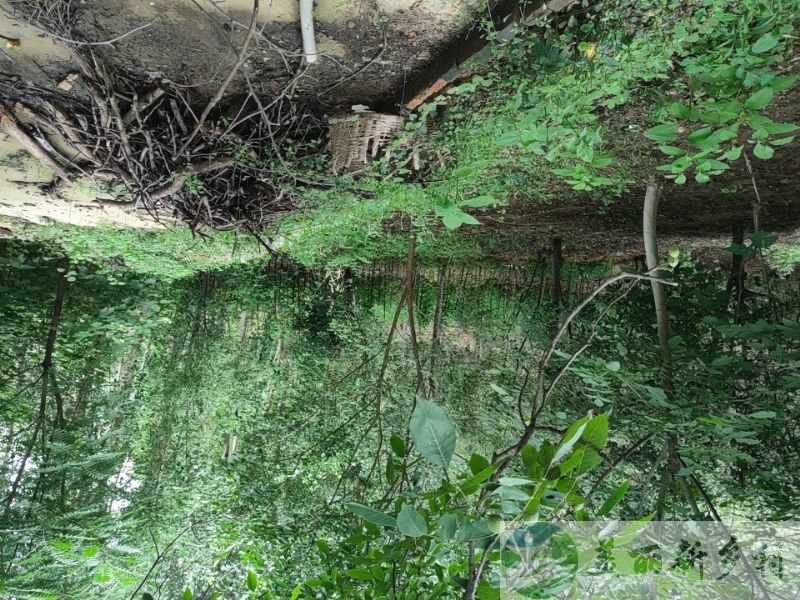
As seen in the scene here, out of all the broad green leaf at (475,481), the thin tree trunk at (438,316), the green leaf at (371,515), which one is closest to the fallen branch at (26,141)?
the thin tree trunk at (438,316)

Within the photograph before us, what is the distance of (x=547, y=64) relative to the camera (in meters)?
2.14

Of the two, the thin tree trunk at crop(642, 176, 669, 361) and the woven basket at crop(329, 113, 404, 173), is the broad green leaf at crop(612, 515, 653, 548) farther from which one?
the woven basket at crop(329, 113, 404, 173)

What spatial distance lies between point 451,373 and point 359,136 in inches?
89.1

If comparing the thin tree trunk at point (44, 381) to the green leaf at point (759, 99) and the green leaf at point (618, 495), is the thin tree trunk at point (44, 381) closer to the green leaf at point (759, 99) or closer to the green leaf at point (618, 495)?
the green leaf at point (618, 495)

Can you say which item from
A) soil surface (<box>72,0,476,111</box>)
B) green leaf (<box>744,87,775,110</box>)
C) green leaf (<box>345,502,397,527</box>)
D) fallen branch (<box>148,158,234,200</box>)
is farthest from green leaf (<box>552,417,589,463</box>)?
fallen branch (<box>148,158,234,200</box>)

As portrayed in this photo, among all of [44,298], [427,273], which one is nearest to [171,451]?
[44,298]

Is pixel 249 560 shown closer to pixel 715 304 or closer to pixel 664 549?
pixel 664 549

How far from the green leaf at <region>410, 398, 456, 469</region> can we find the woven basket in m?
2.45

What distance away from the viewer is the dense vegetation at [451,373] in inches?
39.4

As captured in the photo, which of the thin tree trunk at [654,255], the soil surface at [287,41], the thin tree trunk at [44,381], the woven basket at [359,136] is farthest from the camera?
the thin tree trunk at [44,381]

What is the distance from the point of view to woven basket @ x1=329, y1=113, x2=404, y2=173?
287 cm

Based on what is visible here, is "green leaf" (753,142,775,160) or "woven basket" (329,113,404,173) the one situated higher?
"woven basket" (329,113,404,173)

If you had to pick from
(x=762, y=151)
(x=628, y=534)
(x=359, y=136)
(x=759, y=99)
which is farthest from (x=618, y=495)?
(x=359, y=136)

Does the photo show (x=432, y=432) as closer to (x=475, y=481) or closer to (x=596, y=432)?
(x=475, y=481)
